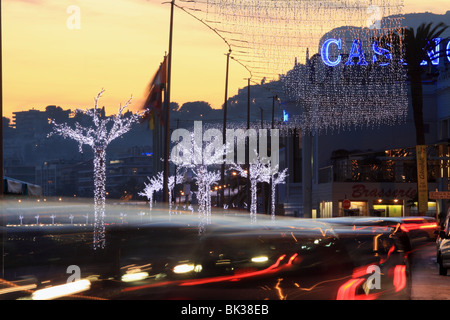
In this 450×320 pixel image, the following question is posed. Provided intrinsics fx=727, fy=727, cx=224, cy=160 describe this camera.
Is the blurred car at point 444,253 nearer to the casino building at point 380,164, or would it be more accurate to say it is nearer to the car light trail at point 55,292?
the car light trail at point 55,292

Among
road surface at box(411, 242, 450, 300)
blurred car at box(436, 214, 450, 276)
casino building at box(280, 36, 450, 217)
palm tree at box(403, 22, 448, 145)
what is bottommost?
road surface at box(411, 242, 450, 300)

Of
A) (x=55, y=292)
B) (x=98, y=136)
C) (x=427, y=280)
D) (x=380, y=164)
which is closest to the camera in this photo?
(x=55, y=292)

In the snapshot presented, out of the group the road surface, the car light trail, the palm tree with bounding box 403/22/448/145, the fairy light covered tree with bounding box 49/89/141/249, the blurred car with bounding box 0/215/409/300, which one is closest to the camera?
the car light trail

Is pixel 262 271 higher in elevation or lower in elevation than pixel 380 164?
lower

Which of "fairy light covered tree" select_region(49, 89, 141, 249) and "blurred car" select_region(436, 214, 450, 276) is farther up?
"fairy light covered tree" select_region(49, 89, 141, 249)

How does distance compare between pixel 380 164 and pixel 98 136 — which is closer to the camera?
pixel 98 136

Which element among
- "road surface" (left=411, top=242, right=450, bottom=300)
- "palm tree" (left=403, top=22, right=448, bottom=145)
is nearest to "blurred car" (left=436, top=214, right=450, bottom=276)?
"road surface" (left=411, top=242, right=450, bottom=300)

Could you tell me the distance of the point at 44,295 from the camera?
13016 millimetres

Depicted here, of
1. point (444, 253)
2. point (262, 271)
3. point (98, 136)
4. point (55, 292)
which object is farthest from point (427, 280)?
point (98, 136)

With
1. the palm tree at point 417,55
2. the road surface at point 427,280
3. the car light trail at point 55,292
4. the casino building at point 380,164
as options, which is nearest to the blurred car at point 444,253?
the road surface at point 427,280

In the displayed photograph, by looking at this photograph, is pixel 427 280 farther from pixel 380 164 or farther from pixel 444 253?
pixel 380 164

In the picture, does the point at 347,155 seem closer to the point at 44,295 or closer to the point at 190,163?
the point at 190,163

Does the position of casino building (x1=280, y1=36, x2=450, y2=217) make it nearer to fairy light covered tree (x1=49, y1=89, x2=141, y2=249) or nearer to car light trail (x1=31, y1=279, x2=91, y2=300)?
fairy light covered tree (x1=49, y1=89, x2=141, y2=249)

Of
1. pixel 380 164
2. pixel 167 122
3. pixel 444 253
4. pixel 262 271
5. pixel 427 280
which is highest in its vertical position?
pixel 167 122
